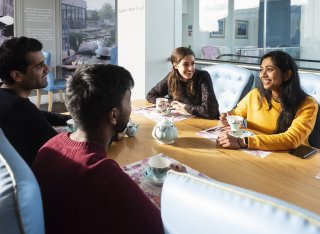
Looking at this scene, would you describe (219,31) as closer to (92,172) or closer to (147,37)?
(147,37)

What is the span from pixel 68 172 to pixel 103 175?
0.10m

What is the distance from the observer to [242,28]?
6.45 m

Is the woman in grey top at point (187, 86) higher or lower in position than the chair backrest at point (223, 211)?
higher

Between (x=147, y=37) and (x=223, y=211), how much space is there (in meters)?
3.33

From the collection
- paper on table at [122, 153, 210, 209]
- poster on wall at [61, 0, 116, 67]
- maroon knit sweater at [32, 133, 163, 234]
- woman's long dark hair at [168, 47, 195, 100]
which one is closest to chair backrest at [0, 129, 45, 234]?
maroon knit sweater at [32, 133, 163, 234]

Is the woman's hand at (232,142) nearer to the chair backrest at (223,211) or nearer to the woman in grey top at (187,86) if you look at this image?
the woman in grey top at (187,86)

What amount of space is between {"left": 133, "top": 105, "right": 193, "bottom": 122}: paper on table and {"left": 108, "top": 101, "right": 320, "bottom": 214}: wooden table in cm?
31

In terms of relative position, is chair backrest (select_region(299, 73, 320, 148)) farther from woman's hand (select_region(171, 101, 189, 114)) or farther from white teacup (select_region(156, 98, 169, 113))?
white teacup (select_region(156, 98, 169, 113))

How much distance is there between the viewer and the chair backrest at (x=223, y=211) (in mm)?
375

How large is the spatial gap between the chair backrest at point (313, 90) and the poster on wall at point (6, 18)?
187 inches

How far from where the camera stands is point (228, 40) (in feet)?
22.4

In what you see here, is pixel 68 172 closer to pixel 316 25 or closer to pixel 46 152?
pixel 46 152

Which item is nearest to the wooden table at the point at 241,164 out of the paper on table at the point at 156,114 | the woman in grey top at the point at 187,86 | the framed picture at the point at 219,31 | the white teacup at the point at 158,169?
the white teacup at the point at 158,169

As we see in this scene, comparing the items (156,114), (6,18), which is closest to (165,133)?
(156,114)
